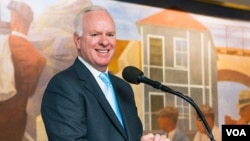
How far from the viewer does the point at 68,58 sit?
209cm

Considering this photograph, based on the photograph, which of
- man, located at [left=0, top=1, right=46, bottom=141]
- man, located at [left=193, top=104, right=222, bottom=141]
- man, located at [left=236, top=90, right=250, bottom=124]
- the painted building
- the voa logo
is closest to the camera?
the voa logo

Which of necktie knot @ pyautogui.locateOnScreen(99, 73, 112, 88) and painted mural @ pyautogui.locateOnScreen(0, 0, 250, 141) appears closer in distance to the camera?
necktie knot @ pyautogui.locateOnScreen(99, 73, 112, 88)

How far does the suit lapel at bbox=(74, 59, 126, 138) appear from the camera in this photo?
1310 millimetres

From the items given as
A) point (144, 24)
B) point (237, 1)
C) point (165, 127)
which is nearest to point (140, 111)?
point (165, 127)

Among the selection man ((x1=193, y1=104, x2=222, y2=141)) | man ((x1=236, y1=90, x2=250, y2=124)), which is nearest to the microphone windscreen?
man ((x1=193, y1=104, x2=222, y2=141))

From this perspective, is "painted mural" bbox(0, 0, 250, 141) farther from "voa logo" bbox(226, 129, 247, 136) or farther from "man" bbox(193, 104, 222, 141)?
"voa logo" bbox(226, 129, 247, 136)

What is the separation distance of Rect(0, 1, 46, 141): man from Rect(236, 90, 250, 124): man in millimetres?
1215

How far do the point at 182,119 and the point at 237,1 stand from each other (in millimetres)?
724

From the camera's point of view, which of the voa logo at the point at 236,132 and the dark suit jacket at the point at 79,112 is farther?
the voa logo at the point at 236,132

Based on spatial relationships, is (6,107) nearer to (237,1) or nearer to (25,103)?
(25,103)

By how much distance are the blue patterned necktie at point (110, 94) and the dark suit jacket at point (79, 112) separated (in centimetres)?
4

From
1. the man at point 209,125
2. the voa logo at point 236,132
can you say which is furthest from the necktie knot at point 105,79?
the man at point 209,125

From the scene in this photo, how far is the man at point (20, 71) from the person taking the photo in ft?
6.17

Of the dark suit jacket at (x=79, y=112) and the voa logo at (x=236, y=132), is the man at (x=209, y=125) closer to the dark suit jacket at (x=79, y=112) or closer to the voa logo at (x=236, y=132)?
the voa logo at (x=236, y=132)
